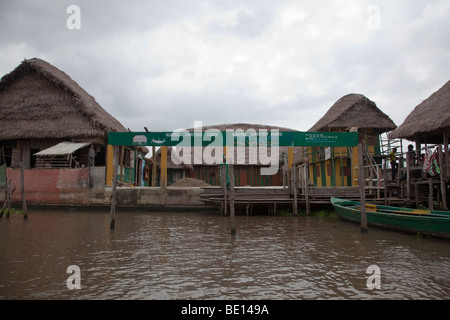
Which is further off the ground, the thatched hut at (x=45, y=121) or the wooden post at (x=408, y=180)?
the thatched hut at (x=45, y=121)

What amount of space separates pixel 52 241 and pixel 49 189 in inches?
404

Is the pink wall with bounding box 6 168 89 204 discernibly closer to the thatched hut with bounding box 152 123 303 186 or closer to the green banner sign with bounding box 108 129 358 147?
the green banner sign with bounding box 108 129 358 147

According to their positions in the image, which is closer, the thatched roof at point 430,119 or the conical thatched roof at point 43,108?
the thatched roof at point 430,119

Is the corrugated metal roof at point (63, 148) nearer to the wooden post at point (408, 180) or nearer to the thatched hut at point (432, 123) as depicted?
the wooden post at point (408, 180)

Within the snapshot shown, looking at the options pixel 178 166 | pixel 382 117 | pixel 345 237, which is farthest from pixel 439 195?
pixel 178 166

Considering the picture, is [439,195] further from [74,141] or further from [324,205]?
[74,141]

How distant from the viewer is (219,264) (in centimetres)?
591

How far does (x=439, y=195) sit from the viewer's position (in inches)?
538

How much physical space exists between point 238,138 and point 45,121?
12.2m

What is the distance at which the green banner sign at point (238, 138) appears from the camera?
1565 centimetres

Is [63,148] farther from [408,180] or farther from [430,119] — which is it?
[430,119]

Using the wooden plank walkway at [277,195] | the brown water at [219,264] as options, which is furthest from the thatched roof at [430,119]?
the brown water at [219,264]

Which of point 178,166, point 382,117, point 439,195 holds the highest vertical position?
point 382,117

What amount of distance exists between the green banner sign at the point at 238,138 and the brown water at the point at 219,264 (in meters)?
6.65
